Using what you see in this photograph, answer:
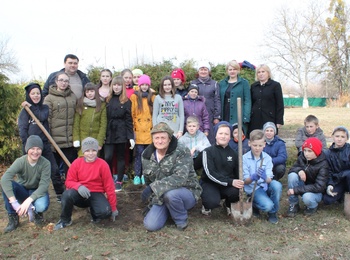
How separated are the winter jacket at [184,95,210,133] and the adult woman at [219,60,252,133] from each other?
0.49 meters

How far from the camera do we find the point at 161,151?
14.3ft

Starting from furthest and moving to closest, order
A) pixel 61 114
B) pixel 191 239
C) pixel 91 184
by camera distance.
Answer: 1. pixel 61 114
2. pixel 91 184
3. pixel 191 239

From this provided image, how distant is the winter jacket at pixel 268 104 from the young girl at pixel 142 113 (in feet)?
6.11

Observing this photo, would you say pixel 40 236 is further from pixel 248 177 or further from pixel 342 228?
pixel 342 228

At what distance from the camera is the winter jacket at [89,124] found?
17.6 feet

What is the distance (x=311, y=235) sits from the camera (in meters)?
4.03

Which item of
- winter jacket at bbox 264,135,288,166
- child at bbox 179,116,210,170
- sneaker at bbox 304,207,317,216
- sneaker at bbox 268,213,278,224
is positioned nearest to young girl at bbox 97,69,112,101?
child at bbox 179,116,210,170

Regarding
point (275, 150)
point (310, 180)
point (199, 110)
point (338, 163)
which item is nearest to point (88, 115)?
point (199, 110)

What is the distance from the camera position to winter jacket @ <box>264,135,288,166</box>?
5207 mm

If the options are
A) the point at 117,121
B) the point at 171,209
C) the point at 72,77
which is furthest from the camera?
the point at 72,77

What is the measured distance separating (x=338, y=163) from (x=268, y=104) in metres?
1.63

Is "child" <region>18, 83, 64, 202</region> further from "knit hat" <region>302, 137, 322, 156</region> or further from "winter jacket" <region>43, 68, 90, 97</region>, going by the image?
"knit hat" <region>302, 137, 322, 156</region>

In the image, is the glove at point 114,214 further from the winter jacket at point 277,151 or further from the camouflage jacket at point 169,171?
the winter jacket at point 277,151

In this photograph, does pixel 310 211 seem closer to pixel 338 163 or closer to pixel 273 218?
pixel 273 218
